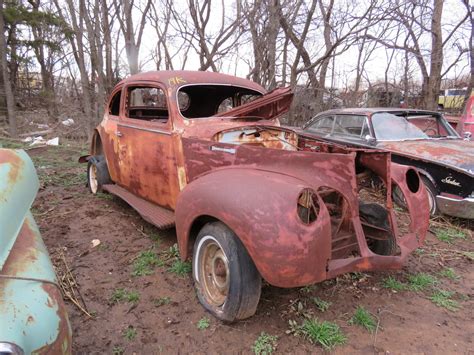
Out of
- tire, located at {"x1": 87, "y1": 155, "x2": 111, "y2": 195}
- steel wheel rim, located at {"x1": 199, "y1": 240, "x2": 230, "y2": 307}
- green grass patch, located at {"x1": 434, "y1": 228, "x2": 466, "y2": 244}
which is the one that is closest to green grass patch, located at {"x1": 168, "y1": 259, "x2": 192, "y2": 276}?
steel wheel rim, located at {"x1": 199, "y1": 240, "x2": 230, "y2": 307}

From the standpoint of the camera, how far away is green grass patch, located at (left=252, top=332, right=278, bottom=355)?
7.68 feet

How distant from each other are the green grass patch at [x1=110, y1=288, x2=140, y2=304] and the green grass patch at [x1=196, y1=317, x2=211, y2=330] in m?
0.61

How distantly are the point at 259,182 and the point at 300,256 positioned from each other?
582 millimetres

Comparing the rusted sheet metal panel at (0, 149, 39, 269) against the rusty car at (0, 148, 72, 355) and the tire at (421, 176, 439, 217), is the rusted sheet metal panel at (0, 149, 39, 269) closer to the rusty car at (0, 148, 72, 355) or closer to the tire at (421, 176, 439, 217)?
the rusty car at (0, 148, 72, 355)

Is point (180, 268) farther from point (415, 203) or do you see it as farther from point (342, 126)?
point (342, 126)

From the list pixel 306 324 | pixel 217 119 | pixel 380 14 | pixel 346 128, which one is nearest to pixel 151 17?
pixel 380 14

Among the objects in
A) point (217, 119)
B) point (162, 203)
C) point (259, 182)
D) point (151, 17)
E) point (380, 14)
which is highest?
point (151, 17)

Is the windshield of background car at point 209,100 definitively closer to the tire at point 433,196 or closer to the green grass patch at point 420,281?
the tire at point 433,196

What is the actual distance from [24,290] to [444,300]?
3158 mm

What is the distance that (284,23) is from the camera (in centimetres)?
995

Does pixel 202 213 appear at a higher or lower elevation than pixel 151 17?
lower

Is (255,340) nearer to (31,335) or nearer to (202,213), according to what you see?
(202,213)

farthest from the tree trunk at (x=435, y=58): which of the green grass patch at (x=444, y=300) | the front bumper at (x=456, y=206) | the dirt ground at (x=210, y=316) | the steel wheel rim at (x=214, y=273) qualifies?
the steel wheel rim at (x=214, y=273)

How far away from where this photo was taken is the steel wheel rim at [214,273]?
270cm
